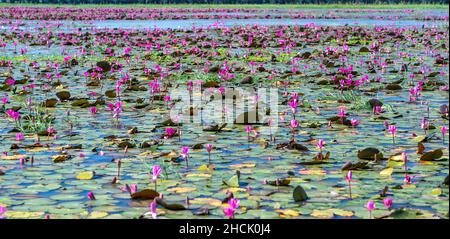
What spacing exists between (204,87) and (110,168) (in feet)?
16.3

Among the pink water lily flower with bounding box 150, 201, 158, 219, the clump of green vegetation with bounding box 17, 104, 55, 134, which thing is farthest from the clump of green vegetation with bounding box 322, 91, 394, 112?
the pink water lily flower with bounding box 150, 201, 158, 219

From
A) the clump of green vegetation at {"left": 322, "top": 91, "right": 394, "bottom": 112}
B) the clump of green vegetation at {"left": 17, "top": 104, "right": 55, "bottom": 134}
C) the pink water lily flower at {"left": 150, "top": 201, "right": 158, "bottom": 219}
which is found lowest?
the pink water lily flower at {"left": 150, "top": 201, "right": 158, "bottom": 219}

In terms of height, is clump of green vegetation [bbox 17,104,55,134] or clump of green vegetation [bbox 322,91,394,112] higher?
clump of green vegetation [bbox 322,91,394,112]

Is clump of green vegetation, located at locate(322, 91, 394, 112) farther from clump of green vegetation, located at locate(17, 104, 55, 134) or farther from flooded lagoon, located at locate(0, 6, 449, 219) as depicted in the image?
clump of green vegetation, located at locate(17, 104, 55, 134)

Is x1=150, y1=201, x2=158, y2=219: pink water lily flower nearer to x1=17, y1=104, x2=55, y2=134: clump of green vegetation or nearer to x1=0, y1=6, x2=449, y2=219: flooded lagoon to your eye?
x1=0, y1=6, x2=449, y2=219: flooded lagoon

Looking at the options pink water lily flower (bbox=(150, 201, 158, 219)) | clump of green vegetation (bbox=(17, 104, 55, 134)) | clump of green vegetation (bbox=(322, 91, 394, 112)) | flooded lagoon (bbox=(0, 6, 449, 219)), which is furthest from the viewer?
clump of green vegetation (bbox=(322, 91, 394, 112))

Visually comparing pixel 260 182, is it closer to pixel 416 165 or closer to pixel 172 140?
pixel 416 165

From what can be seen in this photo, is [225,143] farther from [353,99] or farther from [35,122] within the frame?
[353,99]

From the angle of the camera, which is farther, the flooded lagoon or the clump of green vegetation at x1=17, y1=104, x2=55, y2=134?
the clump of green vegetation at x1=17, y1=104, x2=55, y2=134

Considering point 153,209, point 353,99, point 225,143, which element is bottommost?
point 153,209

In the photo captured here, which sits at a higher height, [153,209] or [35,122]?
[35,122]

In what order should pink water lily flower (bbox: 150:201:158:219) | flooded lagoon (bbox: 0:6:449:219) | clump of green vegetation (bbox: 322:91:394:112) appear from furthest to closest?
clump of green vegetation (bbox: 322:91:394:112) → flooded lagoon (bbox: 0:6:449:219) → pink water lily flower (bbox: 150:201:158:219)

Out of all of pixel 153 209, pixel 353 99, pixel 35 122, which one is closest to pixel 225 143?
pixel 35 122

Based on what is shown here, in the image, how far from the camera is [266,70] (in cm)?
1292
